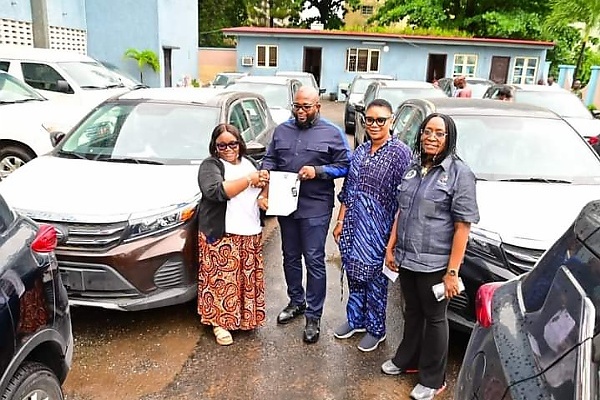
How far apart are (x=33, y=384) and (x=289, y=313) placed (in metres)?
2.06

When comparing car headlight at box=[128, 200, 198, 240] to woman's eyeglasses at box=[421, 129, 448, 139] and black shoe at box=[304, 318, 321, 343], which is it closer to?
black shoe at box=[304, 318, 321, 343]

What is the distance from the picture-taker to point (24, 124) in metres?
6.82

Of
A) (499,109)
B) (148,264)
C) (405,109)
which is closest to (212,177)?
(148,264)

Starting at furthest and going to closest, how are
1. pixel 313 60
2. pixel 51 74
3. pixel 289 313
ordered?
1. pixel 313 60
2. pixel 51 74
3. pixel 289 313

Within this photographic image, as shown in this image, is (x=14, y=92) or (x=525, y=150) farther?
(x=14, y=92)

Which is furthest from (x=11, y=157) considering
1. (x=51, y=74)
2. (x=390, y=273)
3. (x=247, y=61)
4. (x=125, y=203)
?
(x=247, y=61)

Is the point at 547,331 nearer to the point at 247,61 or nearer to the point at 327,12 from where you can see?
the point at 247,61

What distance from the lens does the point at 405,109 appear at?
19.5 ft

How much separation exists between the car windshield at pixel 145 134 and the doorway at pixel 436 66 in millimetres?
22094

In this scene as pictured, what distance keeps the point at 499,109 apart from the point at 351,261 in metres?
2.38

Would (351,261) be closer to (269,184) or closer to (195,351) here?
(269,184)

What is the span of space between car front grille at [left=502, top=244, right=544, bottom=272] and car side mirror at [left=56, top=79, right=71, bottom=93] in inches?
340

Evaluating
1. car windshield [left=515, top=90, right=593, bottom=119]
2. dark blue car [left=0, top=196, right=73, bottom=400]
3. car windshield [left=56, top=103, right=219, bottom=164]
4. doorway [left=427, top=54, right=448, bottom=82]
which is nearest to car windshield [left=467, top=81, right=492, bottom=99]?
car windshield [left=515, top=90, right=593, bottom=119]

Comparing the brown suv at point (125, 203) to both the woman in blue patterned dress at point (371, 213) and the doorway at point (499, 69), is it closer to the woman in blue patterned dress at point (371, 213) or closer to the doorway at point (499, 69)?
the woman in blue patterned dress at point (371, 213)
